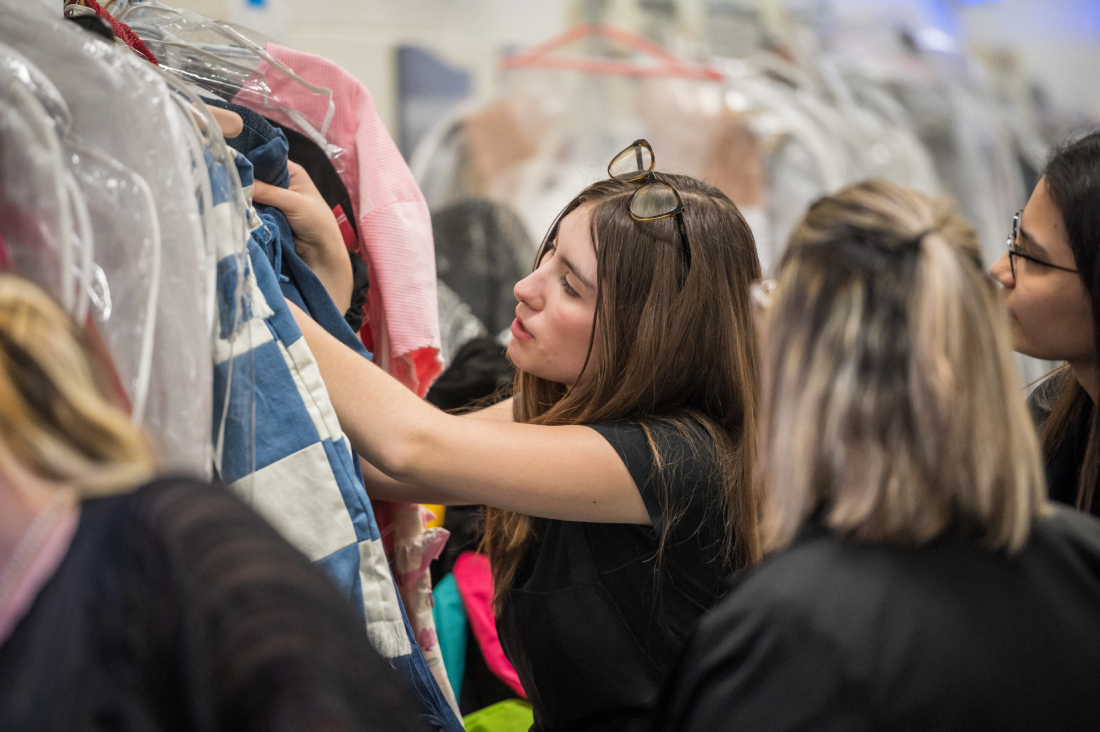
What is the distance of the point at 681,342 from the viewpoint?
1.17 m

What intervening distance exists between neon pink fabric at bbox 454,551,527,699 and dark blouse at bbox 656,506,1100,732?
83 centimetres

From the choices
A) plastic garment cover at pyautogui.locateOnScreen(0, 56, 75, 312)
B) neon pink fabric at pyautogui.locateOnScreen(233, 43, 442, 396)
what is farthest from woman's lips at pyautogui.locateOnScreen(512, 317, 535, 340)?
plastic garment cover at pyautogui.locateOnScreen(0, 56, 75, 312)

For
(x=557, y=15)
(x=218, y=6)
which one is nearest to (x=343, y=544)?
(x=218, y=6)

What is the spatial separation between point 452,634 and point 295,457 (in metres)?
0.70

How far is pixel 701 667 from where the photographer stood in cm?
73

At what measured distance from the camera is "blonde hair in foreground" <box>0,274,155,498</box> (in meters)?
0.56

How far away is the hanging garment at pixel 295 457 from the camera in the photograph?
35.1 inches

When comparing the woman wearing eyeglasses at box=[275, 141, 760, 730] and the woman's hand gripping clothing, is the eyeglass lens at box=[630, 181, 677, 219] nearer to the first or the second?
the woman wearing eyeglasses at box=[275, 141, 760, 730]

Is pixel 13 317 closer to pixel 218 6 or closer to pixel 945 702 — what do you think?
pixel 945 702

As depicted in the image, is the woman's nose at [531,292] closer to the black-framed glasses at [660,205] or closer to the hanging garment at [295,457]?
the black-framed glasses at [660,205]

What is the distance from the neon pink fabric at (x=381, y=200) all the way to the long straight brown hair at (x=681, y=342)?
21 cm

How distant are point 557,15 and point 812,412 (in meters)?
3.13

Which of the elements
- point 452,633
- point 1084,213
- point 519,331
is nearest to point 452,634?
point 452,633

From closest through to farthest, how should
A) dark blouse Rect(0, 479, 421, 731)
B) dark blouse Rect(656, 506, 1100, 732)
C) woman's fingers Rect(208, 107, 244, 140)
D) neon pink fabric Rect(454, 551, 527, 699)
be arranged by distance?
dark blouse Rect(0, 479, 421, 731) → dark blouse Rect(656, 506, 1100, 732) → woman's fingers Rect(208, 107, 244, 140) → neon pink fabric Rect(454, 551, 527, 699)
